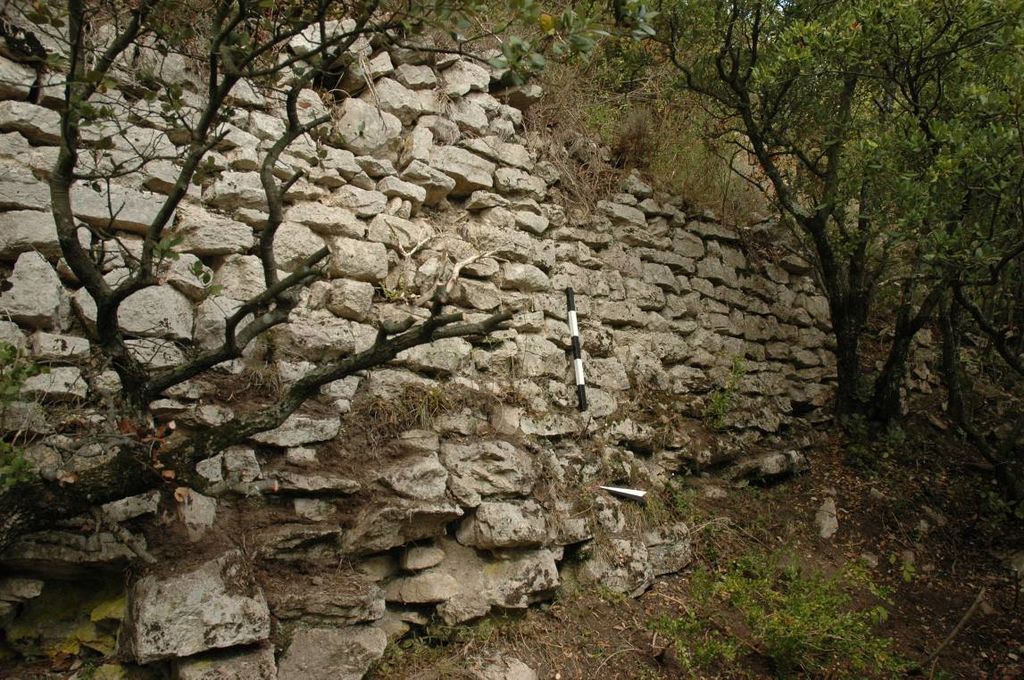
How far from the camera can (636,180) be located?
19.8ft

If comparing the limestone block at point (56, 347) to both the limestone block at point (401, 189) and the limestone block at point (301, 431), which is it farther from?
the limestone block at point (401, 189)

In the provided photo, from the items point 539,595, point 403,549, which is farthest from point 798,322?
point 403,549

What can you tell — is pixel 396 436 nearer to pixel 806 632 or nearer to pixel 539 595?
pixel 539 595

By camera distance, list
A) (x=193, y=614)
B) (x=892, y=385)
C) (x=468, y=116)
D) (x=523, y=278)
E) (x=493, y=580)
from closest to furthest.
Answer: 1. (x=193, y=614)
2. (x=493, y=580)
3. (x=523, y=278)
4. (x=468, y=116)
5. (x=892, y=385)

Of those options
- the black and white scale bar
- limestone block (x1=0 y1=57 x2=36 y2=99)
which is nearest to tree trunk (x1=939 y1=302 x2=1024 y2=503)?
the black and white scale bar

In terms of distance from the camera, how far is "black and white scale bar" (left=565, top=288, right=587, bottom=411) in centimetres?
489

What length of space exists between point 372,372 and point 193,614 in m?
1.55

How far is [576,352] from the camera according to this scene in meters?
4.99

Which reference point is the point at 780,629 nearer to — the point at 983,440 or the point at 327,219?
the point at 983,440

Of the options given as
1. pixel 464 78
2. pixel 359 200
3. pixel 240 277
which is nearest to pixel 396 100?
pixel 464 78

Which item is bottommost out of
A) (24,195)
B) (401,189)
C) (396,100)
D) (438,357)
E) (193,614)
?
(193,614)

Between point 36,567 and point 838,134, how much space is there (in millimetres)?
6036

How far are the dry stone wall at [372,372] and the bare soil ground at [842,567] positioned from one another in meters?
0.18

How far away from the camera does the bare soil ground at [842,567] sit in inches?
151
